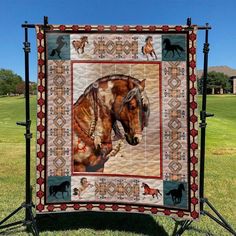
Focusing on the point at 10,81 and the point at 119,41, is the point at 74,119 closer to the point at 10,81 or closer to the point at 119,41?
the point at 119,41

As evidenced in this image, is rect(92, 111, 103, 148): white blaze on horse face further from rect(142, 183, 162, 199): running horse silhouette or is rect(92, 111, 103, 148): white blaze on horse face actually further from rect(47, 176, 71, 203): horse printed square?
Result: rect(142, 183, 162, 199): running horse silhouette

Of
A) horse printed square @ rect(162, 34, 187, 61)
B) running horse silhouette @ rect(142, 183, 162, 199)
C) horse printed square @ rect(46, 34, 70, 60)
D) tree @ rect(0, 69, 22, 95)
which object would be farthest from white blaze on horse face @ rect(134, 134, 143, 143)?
tree @ rect(0, 69, 22, 95)

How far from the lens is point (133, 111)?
4863mm

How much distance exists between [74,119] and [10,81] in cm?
11461

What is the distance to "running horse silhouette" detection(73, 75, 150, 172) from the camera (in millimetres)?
4836

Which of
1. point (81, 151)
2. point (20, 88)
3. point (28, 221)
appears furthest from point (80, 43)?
point (20, 88)

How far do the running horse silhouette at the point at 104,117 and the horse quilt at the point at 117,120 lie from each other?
0.6 inches

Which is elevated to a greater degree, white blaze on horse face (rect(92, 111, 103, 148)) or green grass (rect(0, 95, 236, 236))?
white blaze on horse face (rect(92, 111, 103, 148))

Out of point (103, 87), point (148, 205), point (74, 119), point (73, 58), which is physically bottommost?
point (148, 205)

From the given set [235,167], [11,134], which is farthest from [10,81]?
[235,167]

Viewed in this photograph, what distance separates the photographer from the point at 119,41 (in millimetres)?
4730

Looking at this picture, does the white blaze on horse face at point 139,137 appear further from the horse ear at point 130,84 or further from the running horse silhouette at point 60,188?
the running horse silhouette at point 60,188

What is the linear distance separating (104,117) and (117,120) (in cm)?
19

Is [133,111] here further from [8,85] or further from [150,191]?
[8,85]
